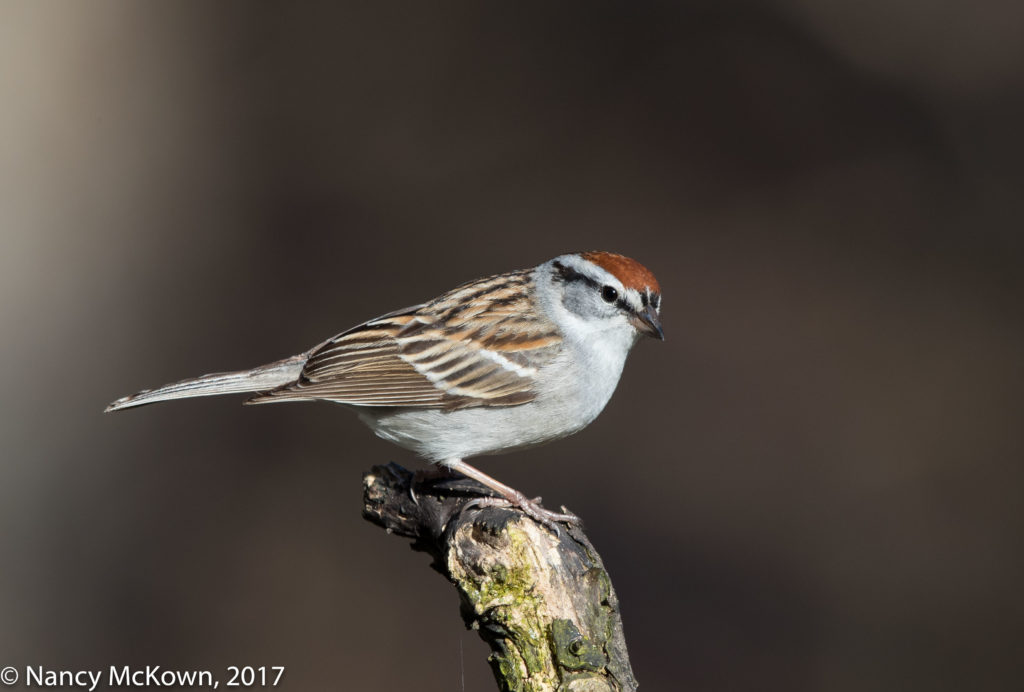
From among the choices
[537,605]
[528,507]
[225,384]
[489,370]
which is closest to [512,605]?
[537,605]

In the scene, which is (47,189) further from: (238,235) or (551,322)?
(551,322)

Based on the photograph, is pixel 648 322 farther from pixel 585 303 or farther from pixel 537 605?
pixel 537 605

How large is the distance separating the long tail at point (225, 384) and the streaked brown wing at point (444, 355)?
0.12 m

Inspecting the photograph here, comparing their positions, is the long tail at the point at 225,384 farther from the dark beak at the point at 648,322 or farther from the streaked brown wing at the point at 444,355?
the dark beak at the point at 648,322

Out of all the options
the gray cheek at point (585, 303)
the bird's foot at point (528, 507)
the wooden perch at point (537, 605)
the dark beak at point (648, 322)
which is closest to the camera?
the wooden perch at point (537, 605)

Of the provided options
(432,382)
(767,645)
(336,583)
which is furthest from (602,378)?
(336,583)

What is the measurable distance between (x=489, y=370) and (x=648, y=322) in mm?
660

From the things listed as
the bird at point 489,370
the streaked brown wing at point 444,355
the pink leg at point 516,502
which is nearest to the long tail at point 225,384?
the bird at point 489,370

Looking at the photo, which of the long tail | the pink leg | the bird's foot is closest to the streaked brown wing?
the long tail

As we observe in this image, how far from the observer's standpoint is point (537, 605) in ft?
10.6

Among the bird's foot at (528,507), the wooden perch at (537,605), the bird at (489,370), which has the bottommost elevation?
the wooden perch at (537,605)

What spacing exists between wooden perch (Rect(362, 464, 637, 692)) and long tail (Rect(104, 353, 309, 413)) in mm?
1326

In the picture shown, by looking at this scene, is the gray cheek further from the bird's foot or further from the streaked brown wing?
the bird's foot

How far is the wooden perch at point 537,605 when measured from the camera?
3162mm
